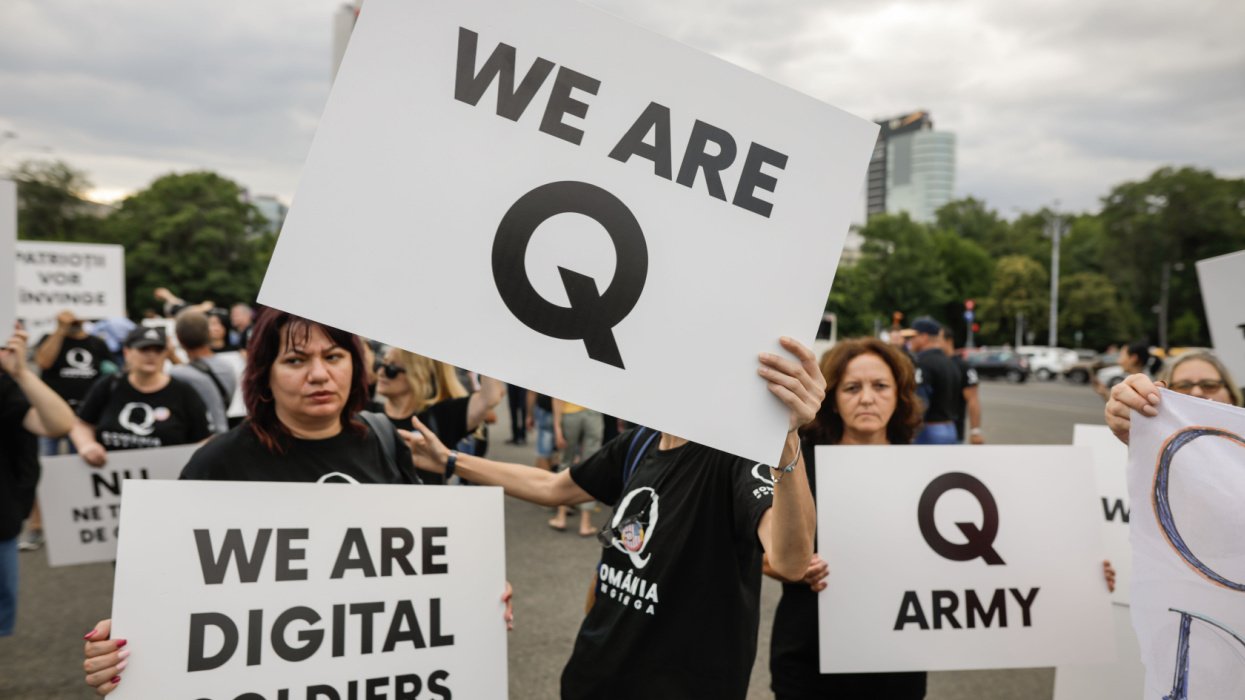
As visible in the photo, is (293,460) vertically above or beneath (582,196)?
→ beneath

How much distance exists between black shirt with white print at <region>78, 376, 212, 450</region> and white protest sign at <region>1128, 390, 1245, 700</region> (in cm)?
450

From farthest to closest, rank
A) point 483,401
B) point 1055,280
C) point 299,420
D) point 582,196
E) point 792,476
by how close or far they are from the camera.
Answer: point 1055,280, point 483,401, point 299,420, point 792,476, point 582,196

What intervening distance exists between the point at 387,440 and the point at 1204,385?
3.13 meters

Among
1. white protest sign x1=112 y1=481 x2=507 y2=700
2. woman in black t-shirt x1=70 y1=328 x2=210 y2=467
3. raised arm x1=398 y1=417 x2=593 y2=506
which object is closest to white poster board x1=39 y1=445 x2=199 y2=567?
woman in black t-shirt x1=70 y1=328 x2=210 y2=467

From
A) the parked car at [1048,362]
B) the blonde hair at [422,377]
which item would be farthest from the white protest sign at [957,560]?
the parked car at [1048,362]

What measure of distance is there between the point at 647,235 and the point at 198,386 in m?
4.05

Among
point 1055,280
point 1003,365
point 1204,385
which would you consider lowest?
point 1003,365

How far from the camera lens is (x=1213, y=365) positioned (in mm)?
3176

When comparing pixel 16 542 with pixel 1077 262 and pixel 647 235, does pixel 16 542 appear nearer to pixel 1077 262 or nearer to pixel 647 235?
pixel 647 235

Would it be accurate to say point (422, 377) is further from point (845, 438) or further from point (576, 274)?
point (576, 274)

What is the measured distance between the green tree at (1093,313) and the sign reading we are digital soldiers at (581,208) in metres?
64.3

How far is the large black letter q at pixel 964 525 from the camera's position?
2.44 metres

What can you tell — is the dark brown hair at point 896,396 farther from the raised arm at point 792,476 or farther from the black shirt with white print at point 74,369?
the black shirt with white print at point 74,369

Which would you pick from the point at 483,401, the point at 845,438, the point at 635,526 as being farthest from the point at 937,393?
the point at 635,526
